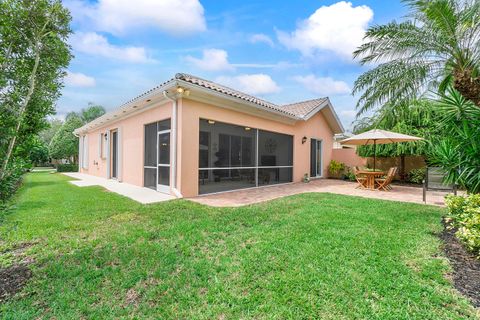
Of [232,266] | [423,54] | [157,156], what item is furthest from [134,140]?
[423,54]

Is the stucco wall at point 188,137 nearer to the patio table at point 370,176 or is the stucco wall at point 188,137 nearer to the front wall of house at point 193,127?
the front wall of house at point 193,127

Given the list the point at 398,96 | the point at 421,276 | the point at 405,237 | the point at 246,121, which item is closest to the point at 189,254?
the point at 421,276

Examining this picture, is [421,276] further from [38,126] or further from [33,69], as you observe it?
[33,69]

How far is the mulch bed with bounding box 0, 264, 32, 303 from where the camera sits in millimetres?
2924

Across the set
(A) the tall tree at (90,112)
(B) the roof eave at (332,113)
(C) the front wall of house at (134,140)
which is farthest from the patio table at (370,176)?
(A) the tall tree at (90,112)

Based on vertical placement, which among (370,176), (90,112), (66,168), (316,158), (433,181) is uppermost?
(90,112)

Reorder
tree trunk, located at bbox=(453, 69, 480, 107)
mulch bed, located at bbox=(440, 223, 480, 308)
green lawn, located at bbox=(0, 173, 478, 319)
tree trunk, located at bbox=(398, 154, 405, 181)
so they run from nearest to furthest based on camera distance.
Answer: green lawn, located at bbox=(0, 173, 478, 319)
mulch bed, located at bbox=(440, 223, 480, 308)
tree trunk, located at bbox=(453, 69, 480, 107)
tree trunk, located at bbox=(398, 154, 405, 181)

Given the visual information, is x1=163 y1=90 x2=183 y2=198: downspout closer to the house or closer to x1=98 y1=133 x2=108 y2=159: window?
the house

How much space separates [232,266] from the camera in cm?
350

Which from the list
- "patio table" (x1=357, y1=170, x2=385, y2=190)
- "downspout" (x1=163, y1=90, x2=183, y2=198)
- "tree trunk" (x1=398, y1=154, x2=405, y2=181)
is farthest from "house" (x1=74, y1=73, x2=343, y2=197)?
"tree trunk" (x1=398, y1=154, x2=405, y2=181)

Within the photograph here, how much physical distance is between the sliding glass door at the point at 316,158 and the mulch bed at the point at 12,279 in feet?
48.8

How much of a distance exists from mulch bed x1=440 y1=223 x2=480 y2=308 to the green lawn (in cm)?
14

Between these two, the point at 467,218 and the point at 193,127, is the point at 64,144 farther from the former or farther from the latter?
the point at 467,218

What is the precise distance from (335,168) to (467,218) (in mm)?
13062
